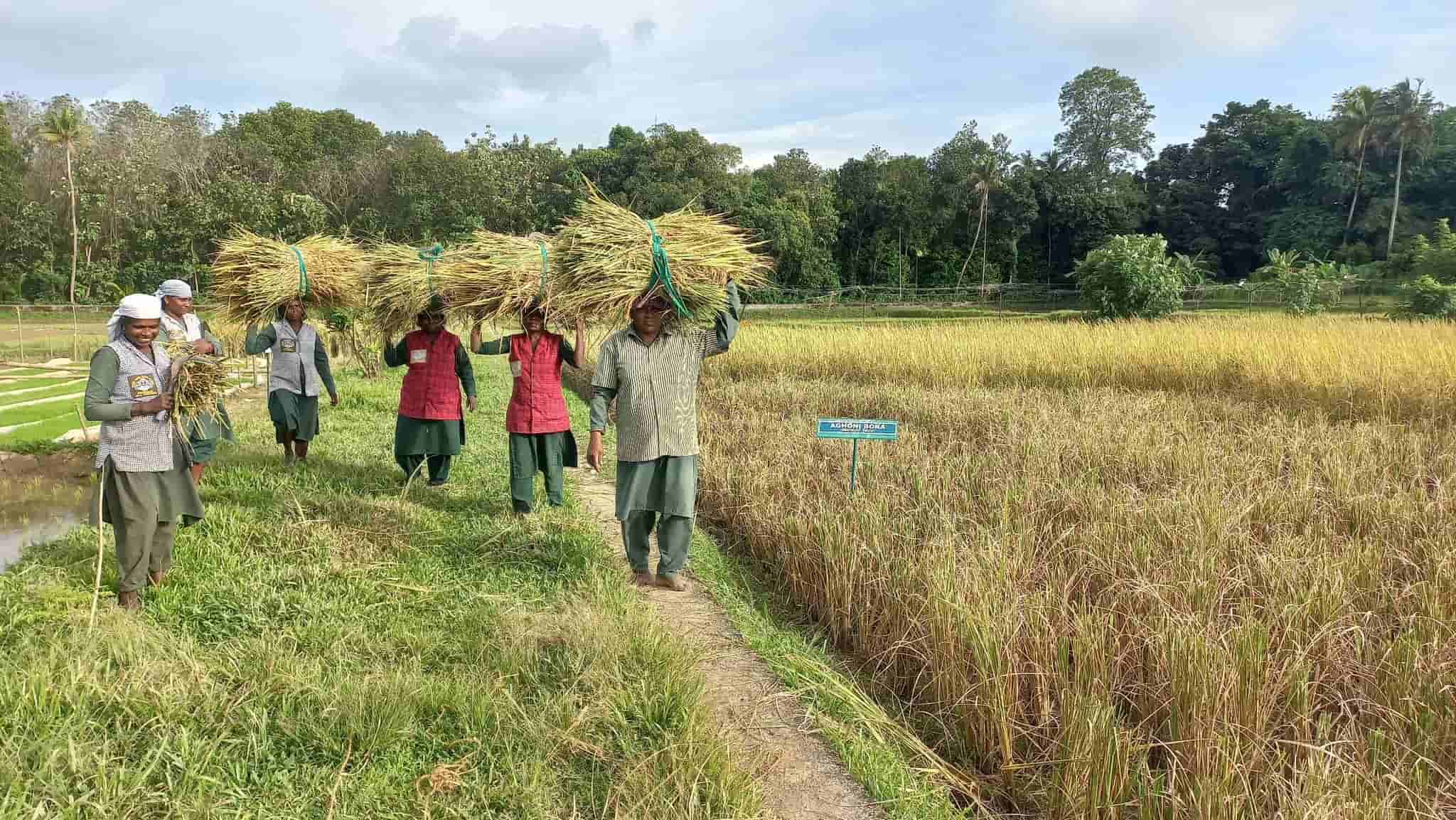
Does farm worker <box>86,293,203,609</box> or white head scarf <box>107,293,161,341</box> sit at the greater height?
white head scarf <box>107,293,161,341</box>

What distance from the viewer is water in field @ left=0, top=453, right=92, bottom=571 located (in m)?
5.18

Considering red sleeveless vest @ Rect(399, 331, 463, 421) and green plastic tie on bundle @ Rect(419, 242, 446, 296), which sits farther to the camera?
red sleeveless vest @ Rect(399, 331, 463, 421)

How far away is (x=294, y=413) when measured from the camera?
5.90 metres

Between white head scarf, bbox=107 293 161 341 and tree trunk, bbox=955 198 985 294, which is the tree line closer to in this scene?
tree trunk, bbox=955 198 985 294

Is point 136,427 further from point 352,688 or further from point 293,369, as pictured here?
point 293,369

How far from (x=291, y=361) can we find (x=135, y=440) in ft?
8.09

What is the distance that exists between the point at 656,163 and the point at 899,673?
2851 cm

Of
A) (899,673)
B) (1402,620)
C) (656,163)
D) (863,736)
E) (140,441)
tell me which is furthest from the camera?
(656,163)

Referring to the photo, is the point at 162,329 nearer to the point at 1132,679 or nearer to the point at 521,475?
the point at 521,475

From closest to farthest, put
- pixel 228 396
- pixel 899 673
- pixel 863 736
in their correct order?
1. pixel 863 736
2. pixel 899 673
3. pixel 228 396

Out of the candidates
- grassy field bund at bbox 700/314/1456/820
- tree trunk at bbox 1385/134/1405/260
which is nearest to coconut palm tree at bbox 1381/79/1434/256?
tree trunk at bbox 1385/134/1405/260

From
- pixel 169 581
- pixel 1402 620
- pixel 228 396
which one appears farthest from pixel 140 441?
pixel 228 396

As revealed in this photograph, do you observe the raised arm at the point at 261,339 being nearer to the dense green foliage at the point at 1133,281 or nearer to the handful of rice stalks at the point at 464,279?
the handful of rice stalks at the point at 464,279

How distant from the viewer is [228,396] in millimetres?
10820
